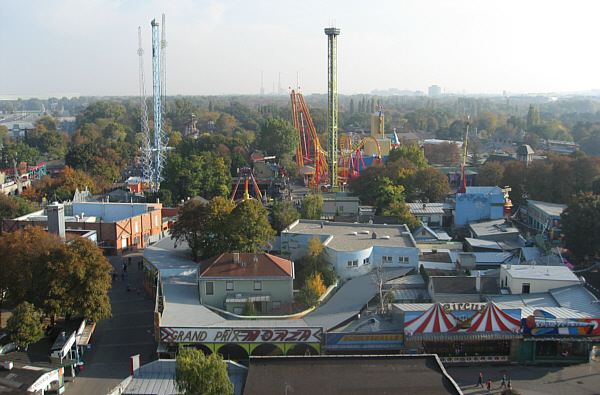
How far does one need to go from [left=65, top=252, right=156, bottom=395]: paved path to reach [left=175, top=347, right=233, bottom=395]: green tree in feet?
14.6

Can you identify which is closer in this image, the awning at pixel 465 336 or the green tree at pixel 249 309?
the awning at pixel 465 336

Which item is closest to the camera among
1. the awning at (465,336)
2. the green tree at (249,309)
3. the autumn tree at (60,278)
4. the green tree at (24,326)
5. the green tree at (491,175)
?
the green tree at (24,326)

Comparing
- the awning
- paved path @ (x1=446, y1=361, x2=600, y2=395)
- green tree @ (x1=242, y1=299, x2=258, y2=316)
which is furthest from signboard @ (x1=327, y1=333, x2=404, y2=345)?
green tree @ (x1=242, y1=299, x2=258, y2=316)

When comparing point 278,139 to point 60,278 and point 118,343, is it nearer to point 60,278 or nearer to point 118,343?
point 118,343

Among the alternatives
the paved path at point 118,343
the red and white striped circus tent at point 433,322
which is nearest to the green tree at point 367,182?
the paved path at point 118,343

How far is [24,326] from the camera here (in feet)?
56.6

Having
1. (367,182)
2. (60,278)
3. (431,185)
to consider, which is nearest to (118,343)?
(60,278)

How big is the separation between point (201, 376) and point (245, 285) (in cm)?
771

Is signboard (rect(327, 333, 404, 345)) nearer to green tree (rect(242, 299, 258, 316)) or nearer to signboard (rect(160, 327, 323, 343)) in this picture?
signboard (rect(160, 327, 323, 343))

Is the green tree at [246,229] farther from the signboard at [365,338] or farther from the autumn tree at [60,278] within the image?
the signboard at [365,338]

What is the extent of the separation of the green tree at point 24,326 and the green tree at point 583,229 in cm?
2338

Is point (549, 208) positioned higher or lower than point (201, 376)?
higher

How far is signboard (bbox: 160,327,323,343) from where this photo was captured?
17.4m

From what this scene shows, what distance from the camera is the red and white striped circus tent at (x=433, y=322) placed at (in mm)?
17688
